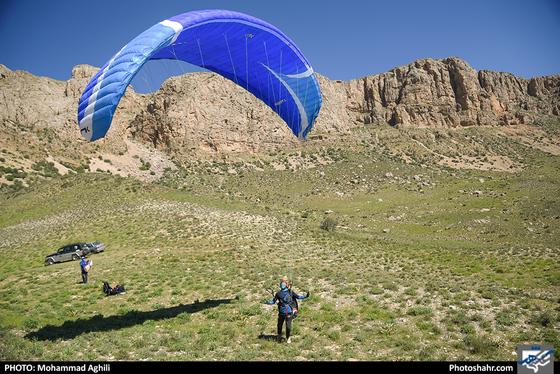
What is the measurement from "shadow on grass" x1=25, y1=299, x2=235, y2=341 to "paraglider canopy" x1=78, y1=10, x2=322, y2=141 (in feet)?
16.6

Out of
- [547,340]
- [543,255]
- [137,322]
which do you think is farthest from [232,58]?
[543,255]

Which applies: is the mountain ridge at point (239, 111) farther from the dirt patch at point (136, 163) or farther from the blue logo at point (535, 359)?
the blue logo at point (535, 359)

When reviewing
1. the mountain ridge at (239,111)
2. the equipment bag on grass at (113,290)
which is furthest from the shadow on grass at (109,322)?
the mountain ridge at (239,111)

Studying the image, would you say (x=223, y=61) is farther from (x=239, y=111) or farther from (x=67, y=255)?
(x=239, y=111)

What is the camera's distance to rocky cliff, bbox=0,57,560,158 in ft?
207

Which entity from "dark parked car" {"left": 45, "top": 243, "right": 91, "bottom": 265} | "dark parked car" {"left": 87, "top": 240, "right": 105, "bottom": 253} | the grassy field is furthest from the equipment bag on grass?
"dark parked car" {"left": 87, "top": 240, "right": 105, "bottom": 253}

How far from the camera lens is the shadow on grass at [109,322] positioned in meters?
8.21

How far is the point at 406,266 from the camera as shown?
1672 cm

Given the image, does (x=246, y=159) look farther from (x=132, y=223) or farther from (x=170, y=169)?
(x=132, y=223)

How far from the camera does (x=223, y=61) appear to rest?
39.3 feet

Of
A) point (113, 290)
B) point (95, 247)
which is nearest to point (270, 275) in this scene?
point (113, 290)

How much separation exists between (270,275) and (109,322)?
6831mm

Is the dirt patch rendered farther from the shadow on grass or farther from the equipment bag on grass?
the shadow on grass

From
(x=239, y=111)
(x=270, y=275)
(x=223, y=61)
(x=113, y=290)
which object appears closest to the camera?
(x=223, y=61)
